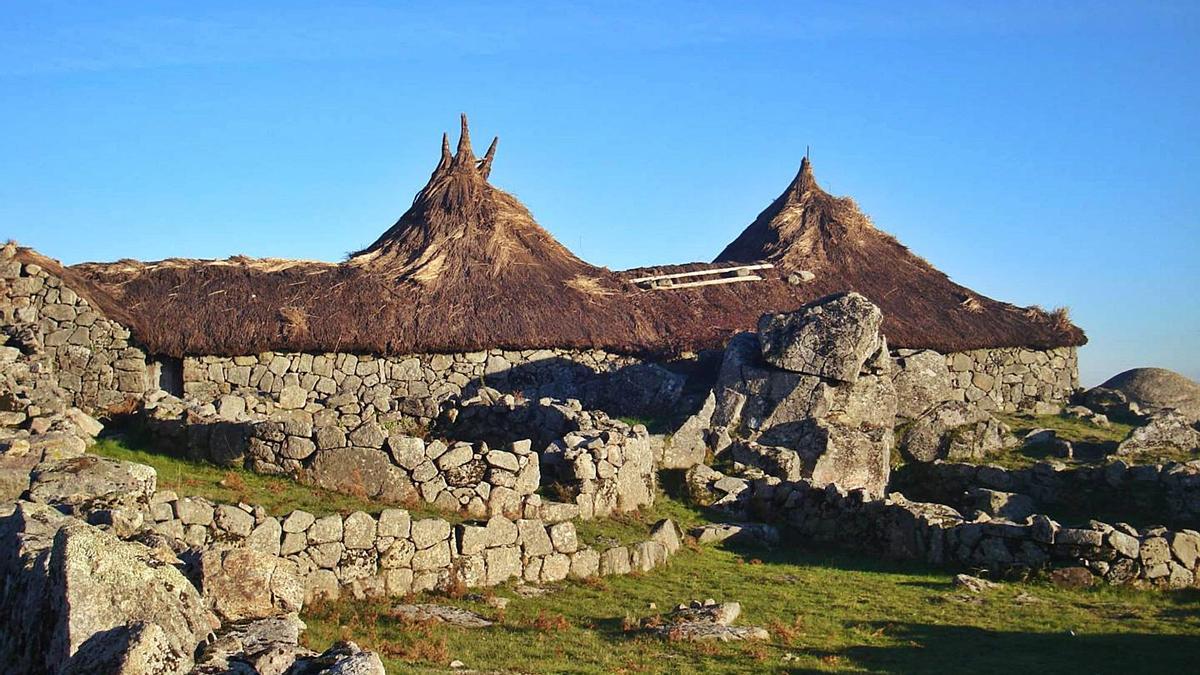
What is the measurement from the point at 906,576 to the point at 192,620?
42.3ft

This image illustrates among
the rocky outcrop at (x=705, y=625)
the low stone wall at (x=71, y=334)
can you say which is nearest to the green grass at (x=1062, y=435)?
the rocky outcrop at (x=705, y=625)

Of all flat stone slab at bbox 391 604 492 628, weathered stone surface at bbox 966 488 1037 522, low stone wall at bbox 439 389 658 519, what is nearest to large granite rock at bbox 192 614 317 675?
flat stone slab at bbox 391 604 492 628

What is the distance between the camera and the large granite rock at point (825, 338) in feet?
93.0

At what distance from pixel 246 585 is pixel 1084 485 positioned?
59.9ft

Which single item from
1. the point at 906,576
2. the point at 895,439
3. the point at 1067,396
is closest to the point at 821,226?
the point at 1067,396

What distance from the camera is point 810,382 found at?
2814 cm

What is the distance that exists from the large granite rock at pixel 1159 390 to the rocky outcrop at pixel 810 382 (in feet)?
36.6

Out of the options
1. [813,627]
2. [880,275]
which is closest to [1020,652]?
[813,627]

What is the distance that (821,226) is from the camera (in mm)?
40562

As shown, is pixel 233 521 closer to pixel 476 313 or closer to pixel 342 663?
pixel 342 663

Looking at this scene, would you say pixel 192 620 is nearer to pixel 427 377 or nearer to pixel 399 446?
pixel 399 446

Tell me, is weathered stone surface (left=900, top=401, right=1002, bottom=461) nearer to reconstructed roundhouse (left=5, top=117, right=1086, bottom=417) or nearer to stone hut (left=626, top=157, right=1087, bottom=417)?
stone hut (left=626, top=157, right=1087, bottom=417)

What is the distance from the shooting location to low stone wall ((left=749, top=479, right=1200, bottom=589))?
1819 cm

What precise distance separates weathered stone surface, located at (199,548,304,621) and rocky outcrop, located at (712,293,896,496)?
15.7 m
